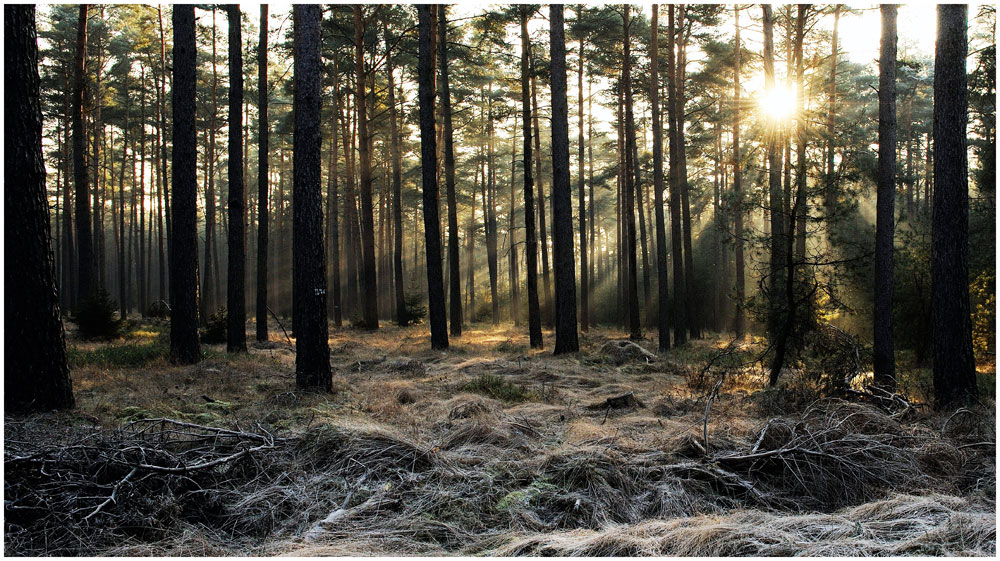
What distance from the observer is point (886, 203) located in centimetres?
842

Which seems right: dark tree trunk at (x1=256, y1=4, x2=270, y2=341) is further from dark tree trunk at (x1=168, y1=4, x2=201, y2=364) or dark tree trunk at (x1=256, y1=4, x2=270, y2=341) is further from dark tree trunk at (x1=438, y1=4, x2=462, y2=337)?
dark tree trunk at (x1=438, y1=4, x2=462, y2=337)

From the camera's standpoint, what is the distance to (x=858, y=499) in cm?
407

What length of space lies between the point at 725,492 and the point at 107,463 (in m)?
4.45

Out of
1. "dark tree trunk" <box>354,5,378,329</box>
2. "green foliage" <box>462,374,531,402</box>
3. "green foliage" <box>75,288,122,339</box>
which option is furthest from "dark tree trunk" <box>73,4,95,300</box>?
"green foliage" <box>462,374,531,402</box>

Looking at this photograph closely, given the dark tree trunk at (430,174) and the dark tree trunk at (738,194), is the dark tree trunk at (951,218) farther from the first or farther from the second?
the dark tree trunk at (430,174)

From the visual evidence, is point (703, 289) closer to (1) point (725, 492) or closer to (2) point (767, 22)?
(2) point (767, 22)

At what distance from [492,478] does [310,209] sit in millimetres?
4706

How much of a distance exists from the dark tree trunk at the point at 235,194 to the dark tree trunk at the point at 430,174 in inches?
153

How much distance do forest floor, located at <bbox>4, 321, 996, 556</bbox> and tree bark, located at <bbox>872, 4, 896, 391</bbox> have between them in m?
1.59

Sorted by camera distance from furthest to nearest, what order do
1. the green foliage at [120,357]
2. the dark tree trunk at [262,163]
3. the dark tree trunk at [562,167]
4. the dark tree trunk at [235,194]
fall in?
the dark tree trunk at [262,163], the dark tree trunk at [562,167], the dark tree trunk at [235,194], the green foliage at [120,357]

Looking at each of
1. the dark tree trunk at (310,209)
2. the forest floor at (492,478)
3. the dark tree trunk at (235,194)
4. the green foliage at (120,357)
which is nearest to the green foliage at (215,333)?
the dark tree trunk at (235,194)

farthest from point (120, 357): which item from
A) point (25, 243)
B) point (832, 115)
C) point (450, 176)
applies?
point (832, 115)

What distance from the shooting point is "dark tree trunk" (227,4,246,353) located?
38.4 ft

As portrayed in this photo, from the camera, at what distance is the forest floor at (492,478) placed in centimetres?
322
